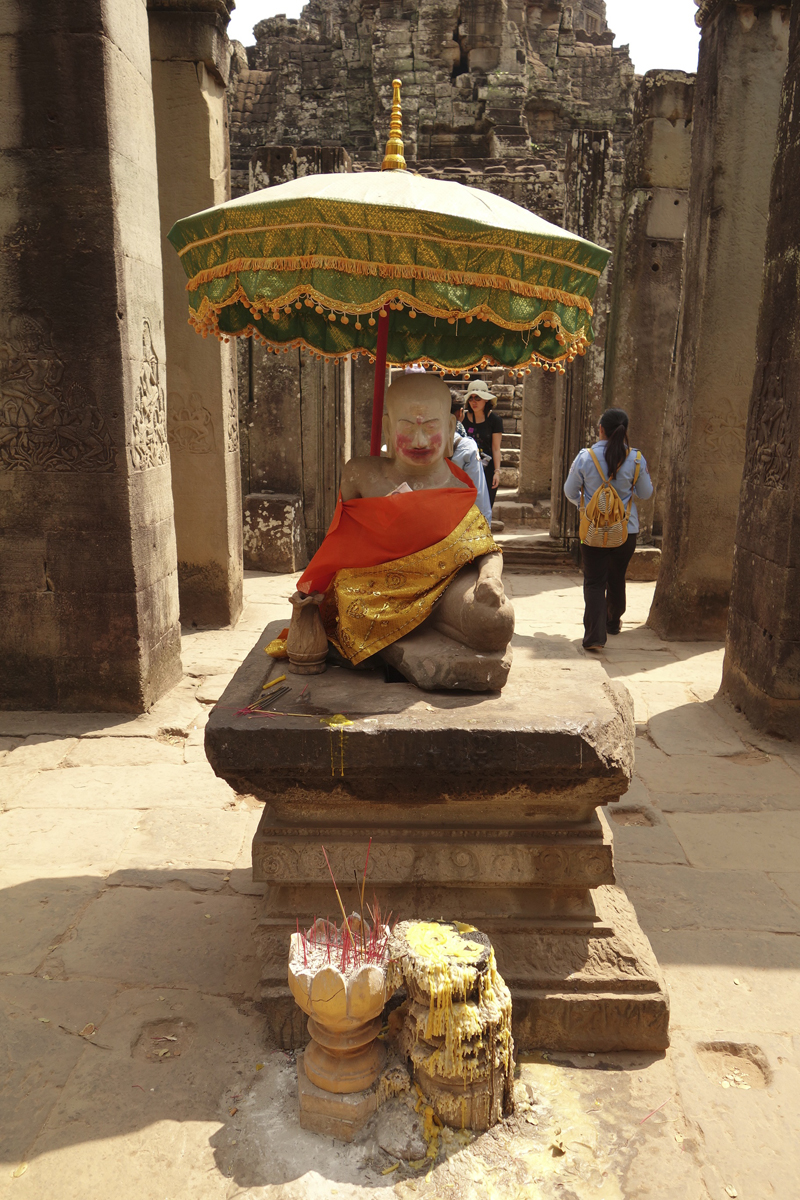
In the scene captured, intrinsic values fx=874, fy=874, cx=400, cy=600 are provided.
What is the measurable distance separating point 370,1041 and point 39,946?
4.60ft

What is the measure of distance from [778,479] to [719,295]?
2273mm

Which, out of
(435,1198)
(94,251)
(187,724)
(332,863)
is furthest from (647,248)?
(435,1198)

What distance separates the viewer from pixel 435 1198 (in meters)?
2.11

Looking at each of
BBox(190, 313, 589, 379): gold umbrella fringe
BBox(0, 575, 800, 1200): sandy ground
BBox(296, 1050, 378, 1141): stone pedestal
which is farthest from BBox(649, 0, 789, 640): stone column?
BBox(296, 1050, 378, 1141): stone pedestal

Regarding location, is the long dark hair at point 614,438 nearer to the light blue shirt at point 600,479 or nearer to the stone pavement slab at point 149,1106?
the light blue shirt at point 600,479

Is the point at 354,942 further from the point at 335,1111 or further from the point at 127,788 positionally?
the point at 127,788

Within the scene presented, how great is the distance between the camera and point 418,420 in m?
3.21

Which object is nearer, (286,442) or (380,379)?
(380,379)

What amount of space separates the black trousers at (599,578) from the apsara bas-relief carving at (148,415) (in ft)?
10.6

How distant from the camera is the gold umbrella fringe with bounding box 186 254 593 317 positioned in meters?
2.63

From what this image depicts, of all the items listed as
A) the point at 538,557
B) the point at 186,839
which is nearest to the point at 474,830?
the point at 186,839

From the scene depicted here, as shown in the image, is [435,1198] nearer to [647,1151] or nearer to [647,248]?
[647,1151]

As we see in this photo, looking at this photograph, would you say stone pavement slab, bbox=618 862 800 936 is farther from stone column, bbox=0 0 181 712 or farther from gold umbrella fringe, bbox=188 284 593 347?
stone column, bbox=0 0 181 712

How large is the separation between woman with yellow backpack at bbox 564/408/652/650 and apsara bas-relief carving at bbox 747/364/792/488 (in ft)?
3.30
